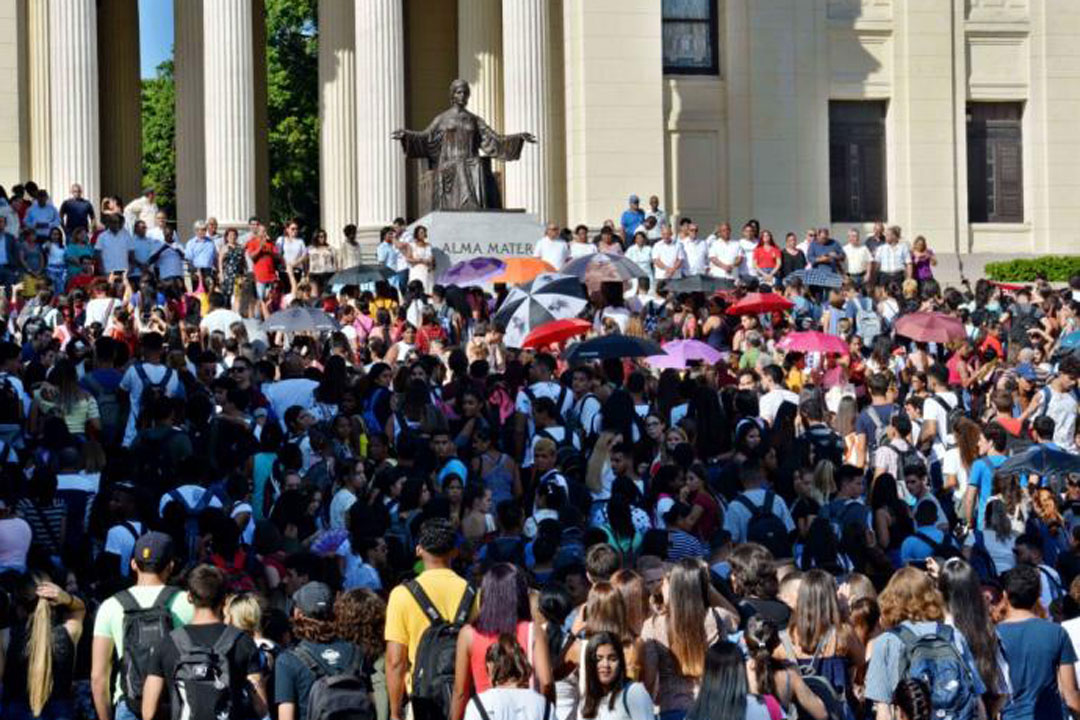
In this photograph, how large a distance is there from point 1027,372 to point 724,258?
11700 millimetres

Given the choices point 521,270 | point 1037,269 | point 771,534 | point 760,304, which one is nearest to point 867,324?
point 760,304

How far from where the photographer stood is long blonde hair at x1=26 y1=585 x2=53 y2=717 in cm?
1414

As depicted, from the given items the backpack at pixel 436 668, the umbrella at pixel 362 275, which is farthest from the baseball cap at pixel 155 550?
the umbrella at pixel 362 275

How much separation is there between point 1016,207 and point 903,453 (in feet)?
101

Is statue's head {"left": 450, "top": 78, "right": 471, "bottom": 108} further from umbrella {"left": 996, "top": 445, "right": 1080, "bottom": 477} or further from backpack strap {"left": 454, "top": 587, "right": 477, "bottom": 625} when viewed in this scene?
backpack strap {"left": 454, "top": 587, "right": 477, "bottom": 625}

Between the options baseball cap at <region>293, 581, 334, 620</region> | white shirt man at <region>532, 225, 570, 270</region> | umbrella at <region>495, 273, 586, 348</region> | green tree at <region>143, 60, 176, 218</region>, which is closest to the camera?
baseball cap at <region>293, 581, 334, 620</region>

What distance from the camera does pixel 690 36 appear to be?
51.7 meters

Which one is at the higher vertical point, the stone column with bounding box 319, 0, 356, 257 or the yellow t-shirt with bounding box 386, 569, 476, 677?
the stone column with bounding box 319, 0, 356, 257

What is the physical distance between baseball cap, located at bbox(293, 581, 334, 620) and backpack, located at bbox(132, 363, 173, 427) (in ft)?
29.5

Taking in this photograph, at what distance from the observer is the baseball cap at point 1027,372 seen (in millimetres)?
29217

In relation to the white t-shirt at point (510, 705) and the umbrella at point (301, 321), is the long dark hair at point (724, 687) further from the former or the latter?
the umbrella at point (301, 321)

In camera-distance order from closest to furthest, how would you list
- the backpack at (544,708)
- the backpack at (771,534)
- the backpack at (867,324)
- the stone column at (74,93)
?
the backpack at (544,708), the backpack at (771,534), the backpack at (867,324), the stone column at (74,93)

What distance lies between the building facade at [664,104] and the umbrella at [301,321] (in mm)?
14362

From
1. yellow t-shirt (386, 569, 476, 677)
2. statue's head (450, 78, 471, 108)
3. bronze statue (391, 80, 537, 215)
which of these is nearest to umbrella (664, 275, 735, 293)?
bronze statue (391, 80, 537, 215)
